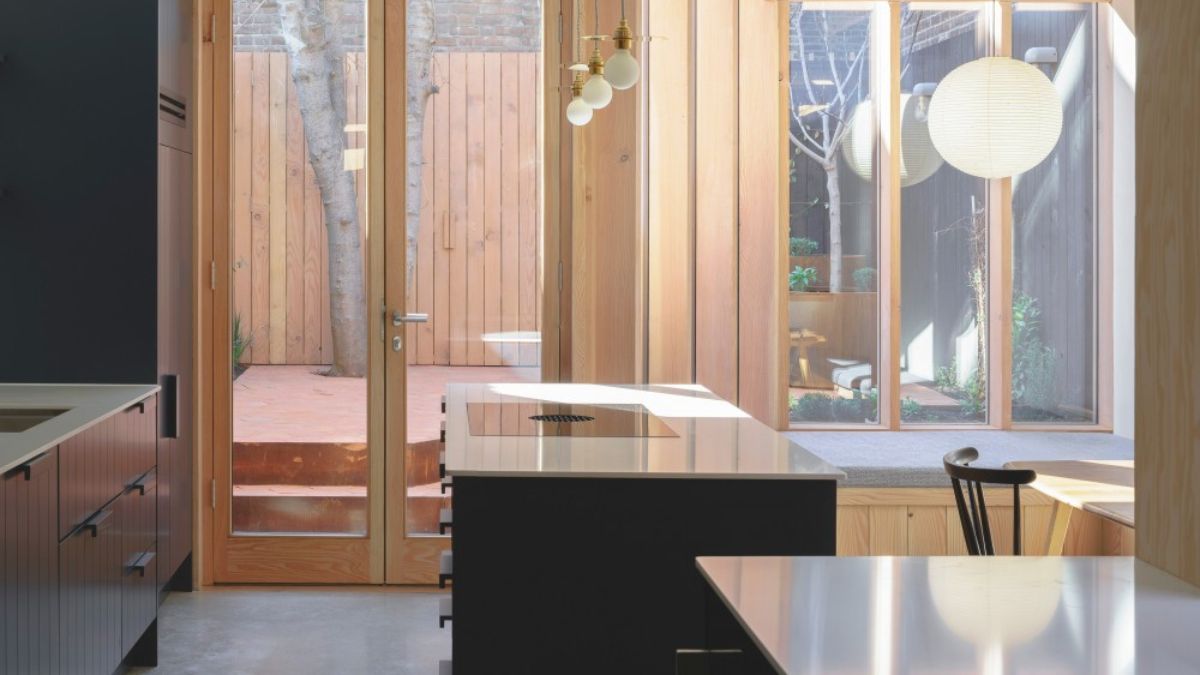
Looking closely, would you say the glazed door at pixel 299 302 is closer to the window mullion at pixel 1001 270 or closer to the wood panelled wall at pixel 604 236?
the wood panelled wall at pixel 604 236

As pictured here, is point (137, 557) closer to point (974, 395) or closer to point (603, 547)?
point (603, 547)

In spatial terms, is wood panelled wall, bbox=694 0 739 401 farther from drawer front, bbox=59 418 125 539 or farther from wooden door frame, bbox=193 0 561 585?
drawer front, bbox=59 418 125 539

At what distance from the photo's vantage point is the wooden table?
369 centimetres

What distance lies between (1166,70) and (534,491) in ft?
5.30

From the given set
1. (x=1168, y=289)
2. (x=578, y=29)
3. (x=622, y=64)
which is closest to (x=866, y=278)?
(x=578, y=29)

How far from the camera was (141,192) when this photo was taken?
4.66 metres

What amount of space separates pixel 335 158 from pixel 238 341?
0.81m

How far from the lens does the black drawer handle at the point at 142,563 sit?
161 inches

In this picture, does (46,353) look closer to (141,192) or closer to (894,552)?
(141,192)

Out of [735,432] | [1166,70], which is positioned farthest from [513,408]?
[1166,70]

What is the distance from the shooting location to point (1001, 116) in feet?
17.0

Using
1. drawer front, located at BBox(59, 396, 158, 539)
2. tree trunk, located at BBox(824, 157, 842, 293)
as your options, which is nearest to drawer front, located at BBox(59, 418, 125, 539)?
drawer front, located at BBox(59, 396, 158, 539)

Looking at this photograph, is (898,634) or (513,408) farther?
(513,408)

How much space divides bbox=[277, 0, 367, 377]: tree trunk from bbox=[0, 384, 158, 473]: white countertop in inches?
45.1
